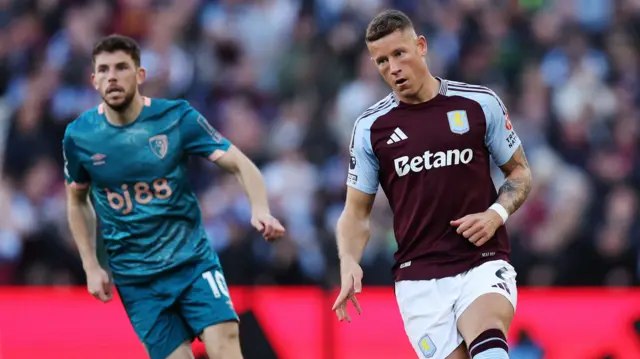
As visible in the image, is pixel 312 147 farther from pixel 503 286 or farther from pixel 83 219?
pixel 503 286

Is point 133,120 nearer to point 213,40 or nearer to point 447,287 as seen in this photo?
point 447,287

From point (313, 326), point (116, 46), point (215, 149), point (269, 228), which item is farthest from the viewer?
point (313, 326)

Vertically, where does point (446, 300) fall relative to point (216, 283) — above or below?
above

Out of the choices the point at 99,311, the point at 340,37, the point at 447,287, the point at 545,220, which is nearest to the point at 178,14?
the point at 340,37

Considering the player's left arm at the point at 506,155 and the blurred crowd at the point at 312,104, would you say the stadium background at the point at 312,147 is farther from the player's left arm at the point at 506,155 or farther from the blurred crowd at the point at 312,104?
the player's left arm at the point at 506,155

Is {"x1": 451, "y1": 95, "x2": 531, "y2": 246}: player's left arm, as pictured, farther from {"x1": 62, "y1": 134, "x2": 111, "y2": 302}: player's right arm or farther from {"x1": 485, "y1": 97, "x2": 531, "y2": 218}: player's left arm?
{"x1": 62, "y1": 134, "x2": 111, "y2": 302}: player's right arm

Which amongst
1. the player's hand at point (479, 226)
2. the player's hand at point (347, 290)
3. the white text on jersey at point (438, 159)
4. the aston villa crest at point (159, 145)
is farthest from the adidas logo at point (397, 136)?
the aston villa crest at point (159, 145)

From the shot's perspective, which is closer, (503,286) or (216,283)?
(503,286)

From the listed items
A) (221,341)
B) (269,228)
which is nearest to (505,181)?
(269,228)

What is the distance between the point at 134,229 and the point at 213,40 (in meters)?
7.52

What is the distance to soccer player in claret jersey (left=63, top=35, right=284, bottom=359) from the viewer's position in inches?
295

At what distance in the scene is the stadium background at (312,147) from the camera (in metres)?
9.59

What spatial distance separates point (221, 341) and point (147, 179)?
1116 mm

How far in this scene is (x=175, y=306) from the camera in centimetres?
761
